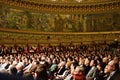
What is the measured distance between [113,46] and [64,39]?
8286 millimetres

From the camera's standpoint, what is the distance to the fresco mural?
28.4 m

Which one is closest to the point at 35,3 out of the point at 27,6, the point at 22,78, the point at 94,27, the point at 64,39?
the point at 27,6

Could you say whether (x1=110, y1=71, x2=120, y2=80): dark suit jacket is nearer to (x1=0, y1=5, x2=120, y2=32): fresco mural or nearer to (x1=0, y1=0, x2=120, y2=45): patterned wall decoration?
(x1=0, y1=0, x2=120, y2=45): patterned wall decoration

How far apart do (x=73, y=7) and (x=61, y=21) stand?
225cm

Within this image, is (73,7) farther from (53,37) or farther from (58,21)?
(53,37)

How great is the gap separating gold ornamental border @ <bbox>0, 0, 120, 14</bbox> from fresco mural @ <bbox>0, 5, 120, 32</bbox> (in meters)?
0.47

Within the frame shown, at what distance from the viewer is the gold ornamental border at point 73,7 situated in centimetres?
3017

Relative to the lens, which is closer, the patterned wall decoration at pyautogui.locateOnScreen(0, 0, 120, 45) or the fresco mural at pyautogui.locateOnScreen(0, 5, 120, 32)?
the patterned wall decoration at pyautogui.locateOnScreen(0, 0, 120, 45)

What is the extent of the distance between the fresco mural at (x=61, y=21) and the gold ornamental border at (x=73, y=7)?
0.47 metres

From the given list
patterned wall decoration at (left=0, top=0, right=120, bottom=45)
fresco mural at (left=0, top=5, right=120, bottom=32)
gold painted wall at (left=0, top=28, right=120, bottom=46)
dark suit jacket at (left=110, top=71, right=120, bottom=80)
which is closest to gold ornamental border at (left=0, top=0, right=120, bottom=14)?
patterned wall decoration at (left=0, top=0, right=120, bottom=45)

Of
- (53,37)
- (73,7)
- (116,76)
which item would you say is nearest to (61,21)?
(73,7)

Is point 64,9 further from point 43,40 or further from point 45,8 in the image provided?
point 43,40

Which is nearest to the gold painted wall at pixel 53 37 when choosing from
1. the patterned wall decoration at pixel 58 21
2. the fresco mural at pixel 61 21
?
the patterned wall decoration at pixel 58 21

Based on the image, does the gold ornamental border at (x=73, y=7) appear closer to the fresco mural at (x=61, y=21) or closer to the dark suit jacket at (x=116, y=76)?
the fresco mural at (x=61, y=21)
